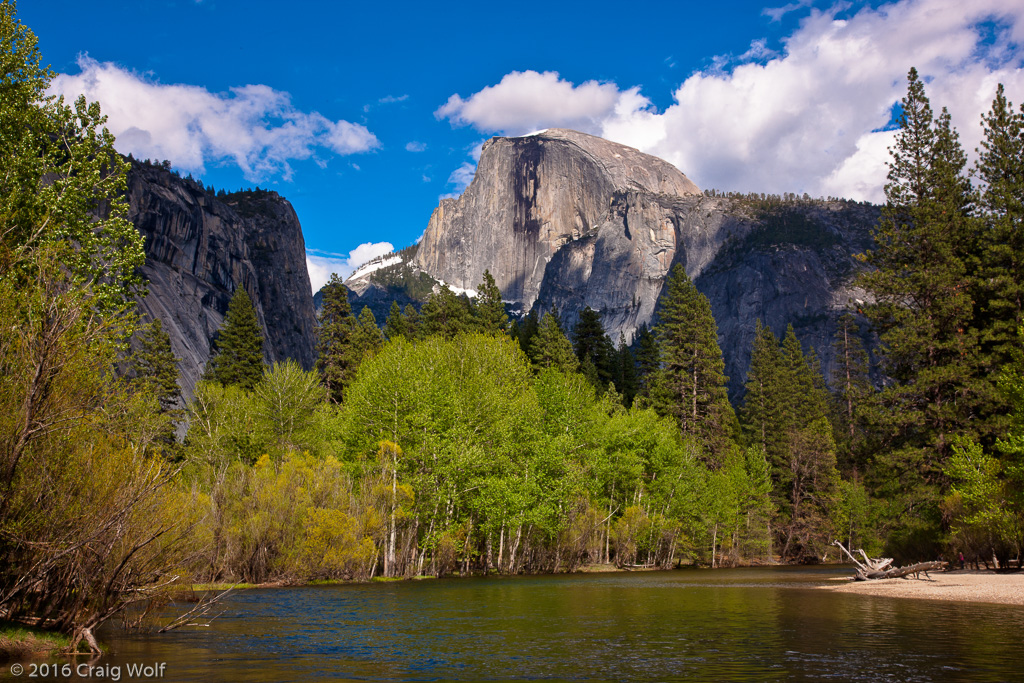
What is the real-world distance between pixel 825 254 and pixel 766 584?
6093 inches

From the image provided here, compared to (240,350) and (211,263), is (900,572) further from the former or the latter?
(211,263)

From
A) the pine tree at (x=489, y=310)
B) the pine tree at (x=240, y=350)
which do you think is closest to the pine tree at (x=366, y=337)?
the pine tree at (x=240, y=350)

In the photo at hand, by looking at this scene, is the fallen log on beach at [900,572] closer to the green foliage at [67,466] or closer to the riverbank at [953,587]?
the riverbank at [953,587]

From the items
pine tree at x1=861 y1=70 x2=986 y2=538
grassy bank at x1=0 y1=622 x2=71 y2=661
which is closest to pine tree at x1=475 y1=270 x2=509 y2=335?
pine tree at x1=861 y1=70 x2=986 y2=538

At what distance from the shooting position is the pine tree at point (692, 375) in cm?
6712

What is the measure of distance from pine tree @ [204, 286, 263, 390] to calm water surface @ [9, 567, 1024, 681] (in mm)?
44156

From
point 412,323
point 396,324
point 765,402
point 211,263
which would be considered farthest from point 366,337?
point 211,263

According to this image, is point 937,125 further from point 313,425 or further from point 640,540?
point 313,425

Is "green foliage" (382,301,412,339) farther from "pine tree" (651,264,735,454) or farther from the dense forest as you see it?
"pine tree" (651,264,735,454)

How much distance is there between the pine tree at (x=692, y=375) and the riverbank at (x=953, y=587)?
103 feet

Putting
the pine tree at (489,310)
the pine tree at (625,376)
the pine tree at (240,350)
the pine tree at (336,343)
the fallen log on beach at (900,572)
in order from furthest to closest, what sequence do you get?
1. the pine tree at (625,376)
2. the pine tree at (489,310)
3. the pine tree at (240,350)
4. the pine tree at (336,343)
5. the fallen log on beach at (900,572)

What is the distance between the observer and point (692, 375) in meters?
A: 69.3

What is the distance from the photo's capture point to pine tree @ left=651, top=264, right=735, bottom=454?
67125 mm

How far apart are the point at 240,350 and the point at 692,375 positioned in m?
45.7
